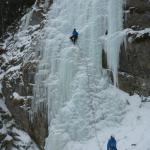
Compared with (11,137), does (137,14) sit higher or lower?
higher

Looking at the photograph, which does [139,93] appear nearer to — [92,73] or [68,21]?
[92,73]

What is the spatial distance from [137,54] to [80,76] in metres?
2.70

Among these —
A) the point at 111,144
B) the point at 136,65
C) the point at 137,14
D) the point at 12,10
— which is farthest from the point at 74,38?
the point at 12,10

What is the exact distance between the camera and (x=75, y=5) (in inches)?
891

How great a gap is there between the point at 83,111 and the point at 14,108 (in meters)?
4.10

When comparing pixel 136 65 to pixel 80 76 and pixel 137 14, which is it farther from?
pixel 80 76

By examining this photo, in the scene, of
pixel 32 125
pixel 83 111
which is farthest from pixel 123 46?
pixel 32 125

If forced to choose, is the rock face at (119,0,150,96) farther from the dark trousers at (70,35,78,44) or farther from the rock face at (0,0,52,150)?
the rock face at (0,0,52,150)

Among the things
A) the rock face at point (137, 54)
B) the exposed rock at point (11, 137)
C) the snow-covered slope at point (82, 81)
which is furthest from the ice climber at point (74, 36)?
the exposed rock at point (11, 137)

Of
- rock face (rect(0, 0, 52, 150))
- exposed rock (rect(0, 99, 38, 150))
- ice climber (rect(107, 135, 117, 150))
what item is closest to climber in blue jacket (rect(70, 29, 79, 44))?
rock face (rect(0, 0, 52, 150))

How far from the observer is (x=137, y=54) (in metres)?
20.1

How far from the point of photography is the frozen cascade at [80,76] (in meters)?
19.5

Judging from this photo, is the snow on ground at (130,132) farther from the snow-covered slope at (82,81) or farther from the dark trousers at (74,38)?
the dark trousers at (74,38)

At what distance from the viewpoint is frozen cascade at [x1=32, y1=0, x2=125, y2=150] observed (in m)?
19.5
